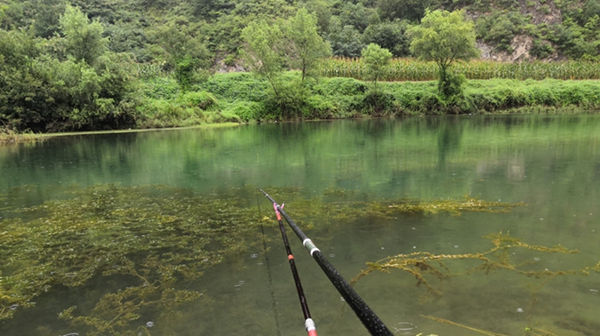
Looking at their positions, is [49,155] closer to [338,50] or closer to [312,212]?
[312,212]

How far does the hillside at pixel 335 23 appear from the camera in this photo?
184 ft

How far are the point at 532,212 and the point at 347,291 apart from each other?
5.37 metres

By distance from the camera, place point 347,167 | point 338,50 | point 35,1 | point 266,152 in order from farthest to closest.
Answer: point 35,1
point 338,50
point 266,152
point 347,167

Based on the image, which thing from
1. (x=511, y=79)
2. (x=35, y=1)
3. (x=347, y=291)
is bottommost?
(x=347, y=291)

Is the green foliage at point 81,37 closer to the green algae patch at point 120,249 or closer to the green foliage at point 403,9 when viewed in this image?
the green algae patch at point 120,249

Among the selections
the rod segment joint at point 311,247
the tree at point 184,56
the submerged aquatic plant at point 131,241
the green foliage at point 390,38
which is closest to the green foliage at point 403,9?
the green foliage at point 390,38

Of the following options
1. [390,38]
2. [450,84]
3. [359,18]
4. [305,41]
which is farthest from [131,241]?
[359,18]

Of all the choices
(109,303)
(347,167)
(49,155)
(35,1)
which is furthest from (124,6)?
(109,303)

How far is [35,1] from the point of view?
209 feet

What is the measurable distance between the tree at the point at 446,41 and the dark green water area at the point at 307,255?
2970 cm

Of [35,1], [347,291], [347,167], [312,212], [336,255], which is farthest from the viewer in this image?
[35,1]

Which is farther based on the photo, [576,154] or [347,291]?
[576,154]

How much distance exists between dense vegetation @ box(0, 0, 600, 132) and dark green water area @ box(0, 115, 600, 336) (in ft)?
67.7

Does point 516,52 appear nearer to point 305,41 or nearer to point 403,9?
point 403,9
